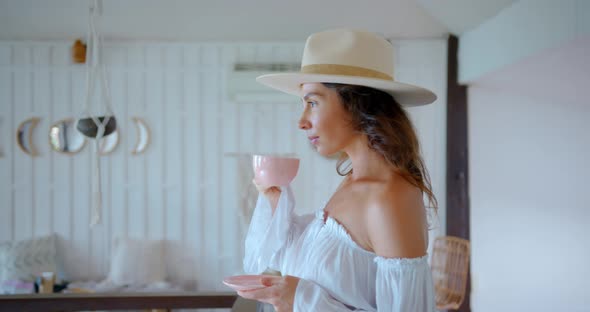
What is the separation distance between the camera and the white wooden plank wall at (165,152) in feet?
13.7

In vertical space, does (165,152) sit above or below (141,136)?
below

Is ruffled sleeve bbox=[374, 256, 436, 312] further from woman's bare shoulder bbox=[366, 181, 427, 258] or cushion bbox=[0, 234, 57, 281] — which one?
cushion bbox=[0, 234, 57, 281]

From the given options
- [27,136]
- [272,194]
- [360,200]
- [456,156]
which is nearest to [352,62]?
[360,200]

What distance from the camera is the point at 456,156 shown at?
4004 millimetres

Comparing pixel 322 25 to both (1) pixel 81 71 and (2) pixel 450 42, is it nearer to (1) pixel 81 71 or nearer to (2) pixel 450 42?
(2) pixel 450 42

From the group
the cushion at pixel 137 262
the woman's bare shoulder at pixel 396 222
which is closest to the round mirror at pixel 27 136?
the cushion at pixel 137 262

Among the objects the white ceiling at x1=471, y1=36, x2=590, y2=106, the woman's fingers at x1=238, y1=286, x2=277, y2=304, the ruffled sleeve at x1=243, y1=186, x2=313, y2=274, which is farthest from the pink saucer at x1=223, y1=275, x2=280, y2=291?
the white ceiling at x1=471, y1=36, x2=590, y2=106

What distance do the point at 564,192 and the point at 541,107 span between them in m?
0.76

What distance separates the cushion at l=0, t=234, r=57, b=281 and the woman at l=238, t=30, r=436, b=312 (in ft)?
10.9

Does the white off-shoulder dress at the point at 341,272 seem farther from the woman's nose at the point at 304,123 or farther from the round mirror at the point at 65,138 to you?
the round mirror at the point at 65,138

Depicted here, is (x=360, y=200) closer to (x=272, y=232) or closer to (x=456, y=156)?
(x=272, y=232)

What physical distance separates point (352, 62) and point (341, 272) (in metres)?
0.53

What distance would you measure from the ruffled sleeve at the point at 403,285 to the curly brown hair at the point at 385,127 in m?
0.21

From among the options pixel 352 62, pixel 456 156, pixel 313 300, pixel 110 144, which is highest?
pixel 352 62
